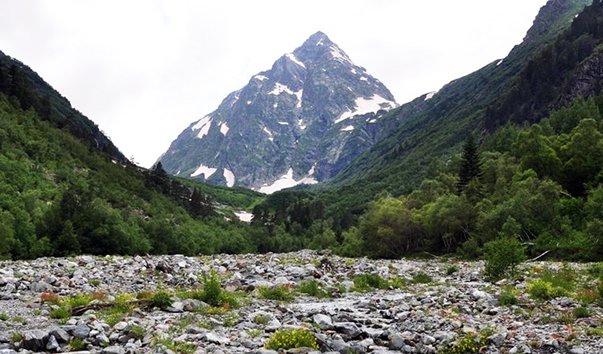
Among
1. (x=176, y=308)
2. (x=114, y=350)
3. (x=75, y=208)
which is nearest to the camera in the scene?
(x=114, y=350)

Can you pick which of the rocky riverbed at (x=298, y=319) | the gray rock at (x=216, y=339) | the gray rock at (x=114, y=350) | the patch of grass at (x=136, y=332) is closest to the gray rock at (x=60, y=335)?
the rocky riverbed at (x=298, y=319)

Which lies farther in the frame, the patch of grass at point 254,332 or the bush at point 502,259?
the bush at point 502,259

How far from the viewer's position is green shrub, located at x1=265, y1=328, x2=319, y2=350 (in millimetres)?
15234

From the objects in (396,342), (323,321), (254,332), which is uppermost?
(254,332)

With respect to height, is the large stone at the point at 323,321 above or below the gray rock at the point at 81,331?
below

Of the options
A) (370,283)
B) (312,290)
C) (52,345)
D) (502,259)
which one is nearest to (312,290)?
(312,290)

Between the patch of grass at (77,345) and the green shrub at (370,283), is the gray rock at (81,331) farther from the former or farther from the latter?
the green shrub at (370,283)

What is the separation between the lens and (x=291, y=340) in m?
15.5

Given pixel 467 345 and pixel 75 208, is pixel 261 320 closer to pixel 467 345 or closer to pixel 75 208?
pixel 467 345

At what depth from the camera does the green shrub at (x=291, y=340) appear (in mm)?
15234

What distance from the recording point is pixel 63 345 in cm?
1507

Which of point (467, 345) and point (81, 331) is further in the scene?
point (81, 331)

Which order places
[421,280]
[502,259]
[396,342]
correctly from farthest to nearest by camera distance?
[421,280], [502,259], [396,342]

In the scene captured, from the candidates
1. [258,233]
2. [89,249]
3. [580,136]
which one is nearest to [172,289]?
[89,249]
